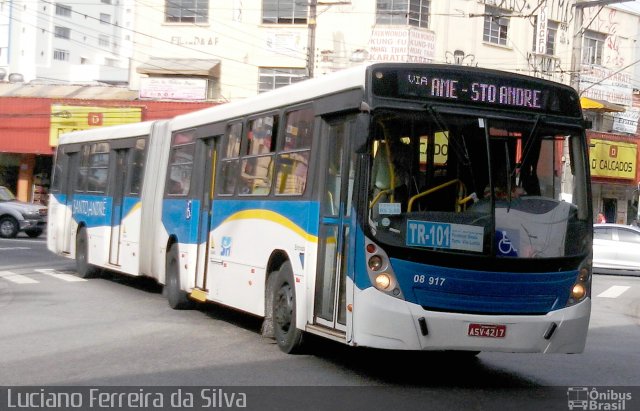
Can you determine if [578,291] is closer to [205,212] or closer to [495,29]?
[205,212]

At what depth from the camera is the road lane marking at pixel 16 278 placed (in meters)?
20.1

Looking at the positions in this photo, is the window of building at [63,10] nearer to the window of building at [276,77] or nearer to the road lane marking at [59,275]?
the window of building at [276,77]

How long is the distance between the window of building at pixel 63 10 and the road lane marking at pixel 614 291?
254 ft

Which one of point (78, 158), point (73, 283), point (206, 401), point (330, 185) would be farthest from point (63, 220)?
point (206, 401)

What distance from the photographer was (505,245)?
9.56 m

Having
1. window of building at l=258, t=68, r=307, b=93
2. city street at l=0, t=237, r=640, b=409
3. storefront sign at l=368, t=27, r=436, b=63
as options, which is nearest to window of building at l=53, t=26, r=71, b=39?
window of building at l=258, t=68, r=307, b=93

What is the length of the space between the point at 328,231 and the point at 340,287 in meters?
0.65

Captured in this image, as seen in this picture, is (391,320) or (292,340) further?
(292,340)

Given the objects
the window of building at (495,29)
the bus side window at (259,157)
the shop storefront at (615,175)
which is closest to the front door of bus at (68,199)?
the bus side window at (259,157)

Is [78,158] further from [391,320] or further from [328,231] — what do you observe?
[391,320]

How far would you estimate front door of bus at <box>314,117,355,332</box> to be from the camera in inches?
395

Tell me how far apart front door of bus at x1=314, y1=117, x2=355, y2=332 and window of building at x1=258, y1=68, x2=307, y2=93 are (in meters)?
30.5

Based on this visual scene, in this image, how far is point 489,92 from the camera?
9.95 m

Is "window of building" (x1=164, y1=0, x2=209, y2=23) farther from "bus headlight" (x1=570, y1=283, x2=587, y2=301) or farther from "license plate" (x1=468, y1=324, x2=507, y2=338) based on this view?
"license plate" (x1=468, y1=324, x2=507, y2=338)
